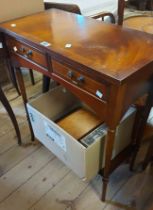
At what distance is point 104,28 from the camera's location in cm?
95

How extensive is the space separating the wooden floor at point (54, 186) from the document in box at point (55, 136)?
0.28 m

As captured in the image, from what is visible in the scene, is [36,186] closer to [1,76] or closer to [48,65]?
[48,65]

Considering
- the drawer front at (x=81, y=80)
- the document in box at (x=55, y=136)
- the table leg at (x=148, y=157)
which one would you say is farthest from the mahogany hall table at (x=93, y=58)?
the document in box at (x=55, y=136)

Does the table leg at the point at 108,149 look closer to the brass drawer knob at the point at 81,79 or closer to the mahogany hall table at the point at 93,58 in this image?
the mahogany hall table at the point at 93,58

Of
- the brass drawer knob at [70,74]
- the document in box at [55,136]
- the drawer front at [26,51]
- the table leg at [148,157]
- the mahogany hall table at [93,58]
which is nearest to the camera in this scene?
the mahogany hall table at [93,58]

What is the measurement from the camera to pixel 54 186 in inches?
46.8

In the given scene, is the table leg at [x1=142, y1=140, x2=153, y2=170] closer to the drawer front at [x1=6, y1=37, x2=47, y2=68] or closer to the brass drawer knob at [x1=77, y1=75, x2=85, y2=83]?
the brass drawer knob at [x1=77, y1=75, x2=85, y2=83]

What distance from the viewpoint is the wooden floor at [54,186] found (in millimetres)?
1101

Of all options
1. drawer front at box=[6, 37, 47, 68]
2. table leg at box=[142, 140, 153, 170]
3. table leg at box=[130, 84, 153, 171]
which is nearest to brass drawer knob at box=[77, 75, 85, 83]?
drawer front at box=[6, 37, 47, 68]

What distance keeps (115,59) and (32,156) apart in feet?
3.02

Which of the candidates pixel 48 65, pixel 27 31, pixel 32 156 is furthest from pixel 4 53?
pixel 32 156

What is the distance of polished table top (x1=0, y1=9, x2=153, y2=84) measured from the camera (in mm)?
668

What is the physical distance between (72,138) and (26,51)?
0.45 metres

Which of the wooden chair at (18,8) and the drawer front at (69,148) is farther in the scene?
the wooden chair at (18,8)
